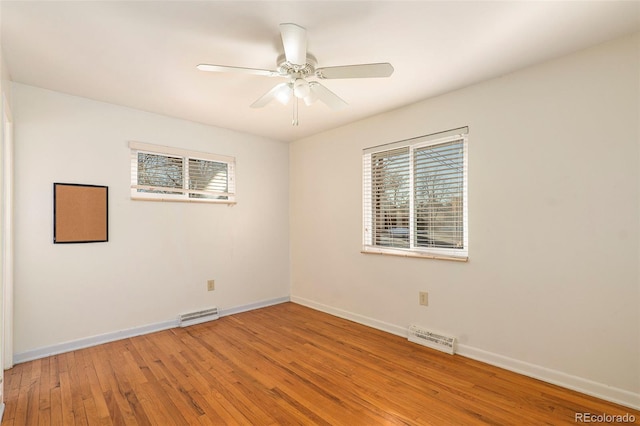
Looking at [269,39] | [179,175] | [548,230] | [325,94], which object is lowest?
[548,230]

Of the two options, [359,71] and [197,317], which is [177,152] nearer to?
[197,317]

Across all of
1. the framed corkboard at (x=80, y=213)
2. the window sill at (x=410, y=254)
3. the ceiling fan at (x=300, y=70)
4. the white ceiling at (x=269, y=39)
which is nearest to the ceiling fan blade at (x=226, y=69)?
the ceiling fan at (x=300, y=70)

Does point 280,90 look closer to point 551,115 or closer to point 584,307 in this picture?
point 551,115

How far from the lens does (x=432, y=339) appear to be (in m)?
2.96

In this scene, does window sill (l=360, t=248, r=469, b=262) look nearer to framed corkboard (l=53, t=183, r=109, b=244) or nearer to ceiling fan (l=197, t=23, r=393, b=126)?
ceiling fan (l=197, t=23, r=393, b=126)

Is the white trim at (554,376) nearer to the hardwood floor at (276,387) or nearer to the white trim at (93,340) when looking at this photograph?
the hardwood floor at (276,387)

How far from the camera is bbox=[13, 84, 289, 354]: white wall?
277 cm

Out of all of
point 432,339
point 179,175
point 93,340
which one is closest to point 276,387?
point 432,339

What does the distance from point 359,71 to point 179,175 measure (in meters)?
2.62

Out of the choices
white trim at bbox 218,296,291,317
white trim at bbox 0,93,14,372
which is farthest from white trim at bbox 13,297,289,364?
white trim at bbox 0,93,14,372

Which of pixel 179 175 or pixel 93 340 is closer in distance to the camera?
pixel 93 340

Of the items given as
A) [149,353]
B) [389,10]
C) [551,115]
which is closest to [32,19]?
[389,10]

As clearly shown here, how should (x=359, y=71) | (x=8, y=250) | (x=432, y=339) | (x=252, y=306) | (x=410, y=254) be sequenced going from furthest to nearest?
(x=252, y=306) < (x=410, y=254) < (x=432, y=339) < (x=8, y=250) < (x=359, y=71)

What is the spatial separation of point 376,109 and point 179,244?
2.71 meters
